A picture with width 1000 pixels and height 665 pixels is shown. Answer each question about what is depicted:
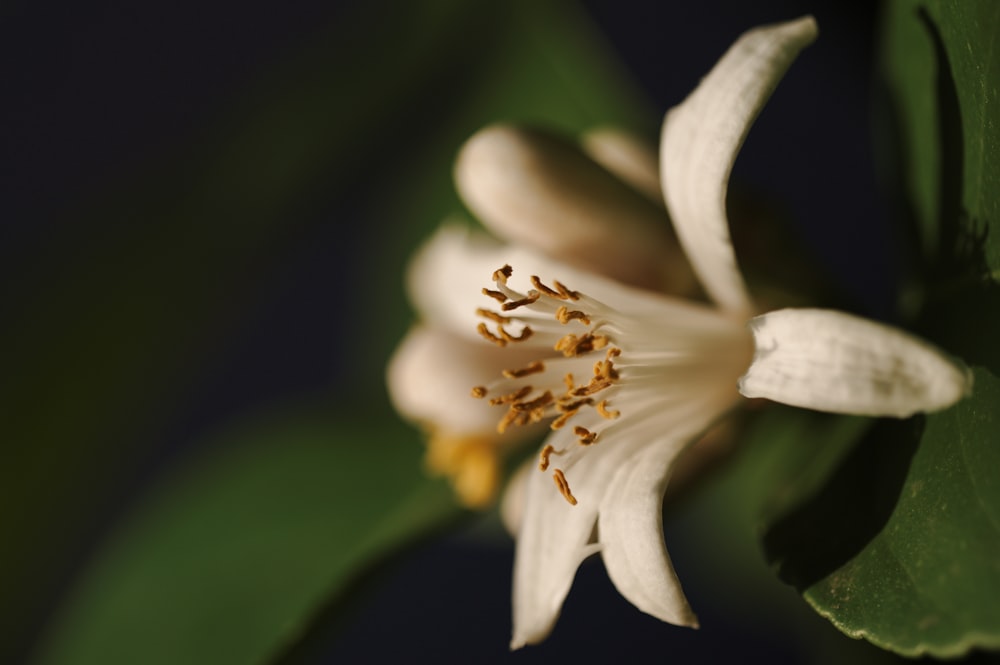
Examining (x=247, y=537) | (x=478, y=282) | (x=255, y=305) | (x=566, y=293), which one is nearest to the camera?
(x=566, y=293)

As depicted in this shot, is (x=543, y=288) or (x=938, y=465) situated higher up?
(x=543, y=288)

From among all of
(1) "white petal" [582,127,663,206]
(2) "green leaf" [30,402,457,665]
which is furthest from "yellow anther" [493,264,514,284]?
(2) "green leaf" [30,402,457,665]

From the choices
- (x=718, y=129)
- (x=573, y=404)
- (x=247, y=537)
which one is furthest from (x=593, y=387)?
(x=247, y=537)

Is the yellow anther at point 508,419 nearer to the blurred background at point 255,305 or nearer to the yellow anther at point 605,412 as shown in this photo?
the yellow anther at point 605,412

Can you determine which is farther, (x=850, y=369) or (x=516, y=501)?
(x=516, y=501)

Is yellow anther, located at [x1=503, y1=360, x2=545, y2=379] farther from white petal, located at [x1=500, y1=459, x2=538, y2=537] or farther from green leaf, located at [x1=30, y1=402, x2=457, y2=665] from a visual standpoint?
green leaf, located at [x1=30, y1=402, x2=457, y2=665]

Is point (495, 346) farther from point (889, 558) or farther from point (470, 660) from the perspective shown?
point (470, 660)

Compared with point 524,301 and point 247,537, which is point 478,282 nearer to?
point 524,301
